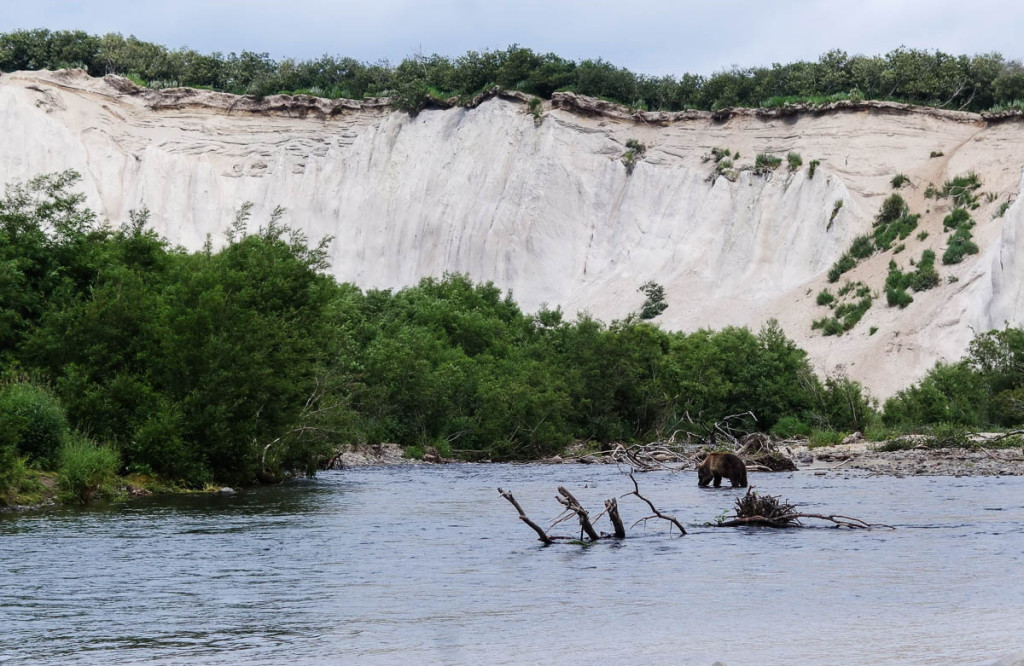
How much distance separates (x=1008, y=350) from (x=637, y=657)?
48890 millimetres

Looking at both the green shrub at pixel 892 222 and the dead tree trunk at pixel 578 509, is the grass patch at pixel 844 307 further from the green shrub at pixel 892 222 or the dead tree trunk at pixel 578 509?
the dead tree trunk at pixel 578 509

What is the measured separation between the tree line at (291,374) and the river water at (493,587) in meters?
4.34

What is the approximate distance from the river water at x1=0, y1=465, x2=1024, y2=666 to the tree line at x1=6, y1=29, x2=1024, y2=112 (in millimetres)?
66871

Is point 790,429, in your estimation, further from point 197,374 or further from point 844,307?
point 197,374

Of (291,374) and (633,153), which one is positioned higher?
(633,153)

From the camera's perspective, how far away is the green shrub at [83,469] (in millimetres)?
26688

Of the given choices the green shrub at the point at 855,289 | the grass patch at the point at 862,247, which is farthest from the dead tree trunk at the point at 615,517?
the grass patch at the point at 862,247

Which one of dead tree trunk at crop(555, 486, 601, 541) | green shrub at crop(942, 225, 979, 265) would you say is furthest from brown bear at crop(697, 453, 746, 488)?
green shrub at crop(942, 225, 979, 265)

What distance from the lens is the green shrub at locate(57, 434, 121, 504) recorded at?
26.7 meters

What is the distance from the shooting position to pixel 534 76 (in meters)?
A: 89.9

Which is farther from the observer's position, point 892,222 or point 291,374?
point 892,222

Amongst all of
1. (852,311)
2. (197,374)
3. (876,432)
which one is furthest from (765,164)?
(197,374)

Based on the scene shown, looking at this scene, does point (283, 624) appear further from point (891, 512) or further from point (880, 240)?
point (880, 240)

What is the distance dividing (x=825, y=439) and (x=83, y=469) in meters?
32.7
